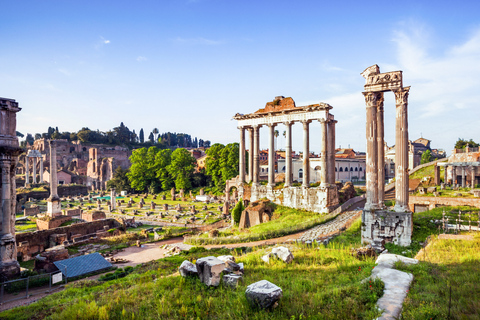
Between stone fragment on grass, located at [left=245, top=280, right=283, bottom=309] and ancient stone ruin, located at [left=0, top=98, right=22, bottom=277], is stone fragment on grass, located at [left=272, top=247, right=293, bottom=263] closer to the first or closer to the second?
stone fragment on grass, located at [left=245, top=280, right=283, bottom=309]

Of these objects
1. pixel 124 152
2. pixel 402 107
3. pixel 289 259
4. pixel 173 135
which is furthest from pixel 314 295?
pixel 173 135

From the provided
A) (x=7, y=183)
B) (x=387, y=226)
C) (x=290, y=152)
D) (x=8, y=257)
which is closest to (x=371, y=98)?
(x=387, y=226)

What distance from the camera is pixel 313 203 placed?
26.0m

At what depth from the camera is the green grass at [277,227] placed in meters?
21.0

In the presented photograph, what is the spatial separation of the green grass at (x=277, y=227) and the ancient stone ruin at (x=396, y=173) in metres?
7.68

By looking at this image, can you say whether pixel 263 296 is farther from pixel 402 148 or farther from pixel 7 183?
pixel 7 183

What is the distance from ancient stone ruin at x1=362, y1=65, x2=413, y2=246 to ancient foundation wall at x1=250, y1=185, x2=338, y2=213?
10138mm

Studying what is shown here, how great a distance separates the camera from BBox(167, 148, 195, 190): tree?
58.3 meters

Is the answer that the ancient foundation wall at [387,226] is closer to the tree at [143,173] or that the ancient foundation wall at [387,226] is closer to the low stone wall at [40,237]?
the low stone wall at [40,237]

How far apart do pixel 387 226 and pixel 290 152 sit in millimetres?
15281

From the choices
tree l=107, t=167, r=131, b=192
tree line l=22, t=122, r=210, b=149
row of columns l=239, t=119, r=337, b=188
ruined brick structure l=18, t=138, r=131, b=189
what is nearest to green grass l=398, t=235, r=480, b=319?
row of columns l=239, t=119, r=337, b=188

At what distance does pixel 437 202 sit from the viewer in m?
25.1

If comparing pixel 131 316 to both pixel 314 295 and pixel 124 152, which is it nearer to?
pixel 314 295

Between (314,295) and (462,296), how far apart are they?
10.7 feet
